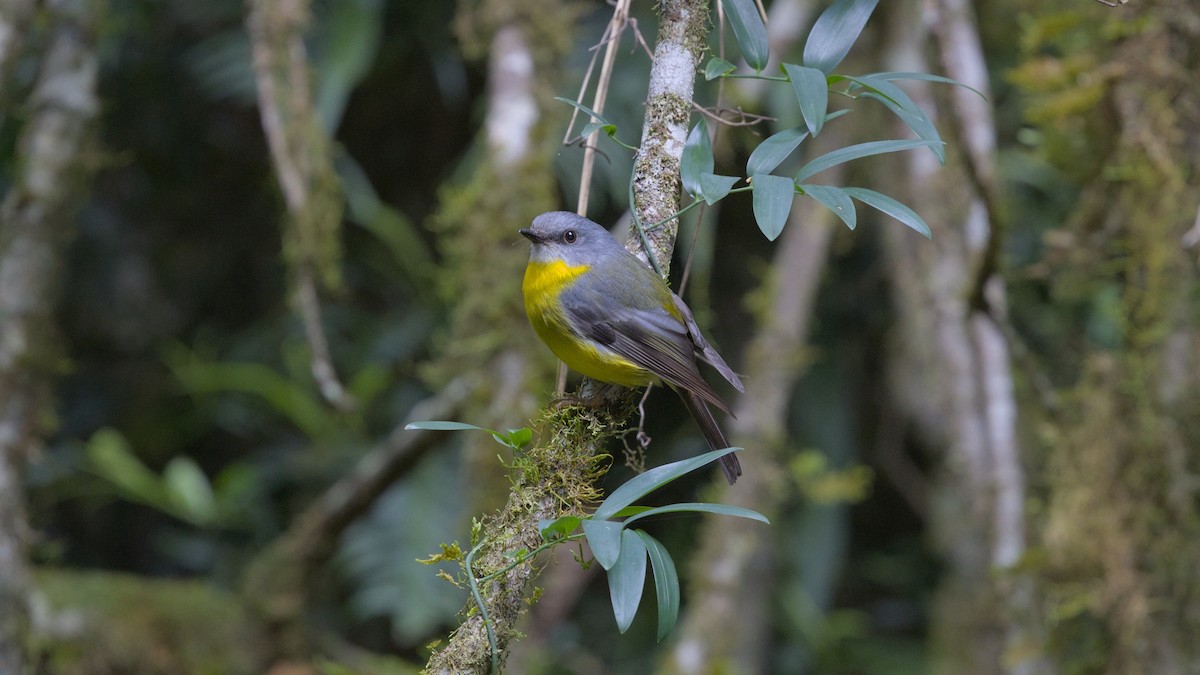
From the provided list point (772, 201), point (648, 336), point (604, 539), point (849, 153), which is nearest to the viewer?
point (604, 539)

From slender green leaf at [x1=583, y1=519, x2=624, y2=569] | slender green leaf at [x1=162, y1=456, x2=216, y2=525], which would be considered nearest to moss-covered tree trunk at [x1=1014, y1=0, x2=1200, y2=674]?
slender green leaf at [x1=583, y1=519, x2=624, y2=569]

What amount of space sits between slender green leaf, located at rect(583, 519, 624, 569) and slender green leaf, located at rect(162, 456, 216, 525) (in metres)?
3.96

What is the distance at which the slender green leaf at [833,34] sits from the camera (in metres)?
1.73

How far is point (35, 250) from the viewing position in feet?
11.4

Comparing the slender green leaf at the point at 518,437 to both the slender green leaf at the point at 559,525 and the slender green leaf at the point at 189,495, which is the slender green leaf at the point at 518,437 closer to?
the slender green leaf at the point at 559,525

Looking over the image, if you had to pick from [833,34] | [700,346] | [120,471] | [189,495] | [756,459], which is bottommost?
[189,495]

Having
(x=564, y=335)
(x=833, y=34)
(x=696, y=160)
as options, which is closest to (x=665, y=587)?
(x=696, y=160)

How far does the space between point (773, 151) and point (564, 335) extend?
0.89 m

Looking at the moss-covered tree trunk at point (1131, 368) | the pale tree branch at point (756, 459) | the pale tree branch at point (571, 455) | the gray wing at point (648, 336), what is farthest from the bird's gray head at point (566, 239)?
the moss-covered tree trunk at point (1131, 368)

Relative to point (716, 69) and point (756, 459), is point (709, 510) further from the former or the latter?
point (756, 459)

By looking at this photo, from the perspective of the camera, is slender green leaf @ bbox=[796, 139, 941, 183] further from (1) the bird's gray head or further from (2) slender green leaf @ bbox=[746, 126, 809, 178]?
(1) the bird's gray head

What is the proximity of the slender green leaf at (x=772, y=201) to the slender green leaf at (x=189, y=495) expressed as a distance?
13.2ft

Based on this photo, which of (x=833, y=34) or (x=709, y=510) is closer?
(x=709, y=510)

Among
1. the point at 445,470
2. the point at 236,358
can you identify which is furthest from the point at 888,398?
the point at 236,358
